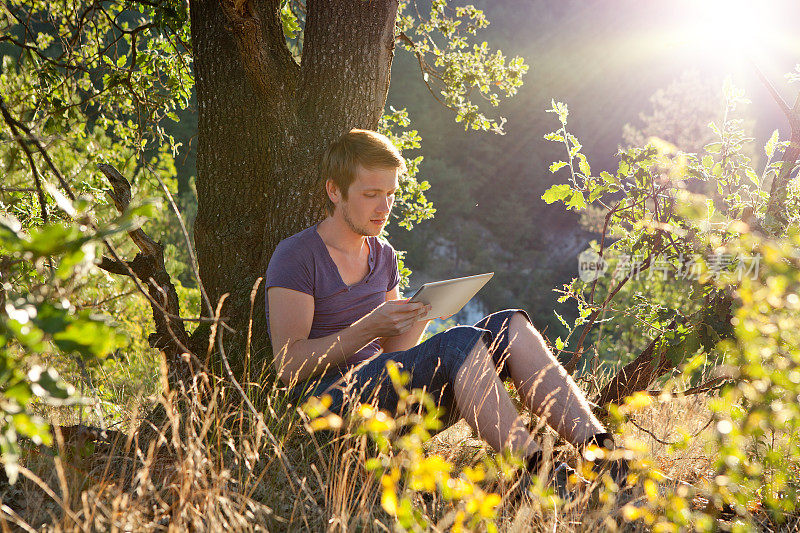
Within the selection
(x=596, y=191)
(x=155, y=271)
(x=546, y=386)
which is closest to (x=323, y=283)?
(x=546, y=386)

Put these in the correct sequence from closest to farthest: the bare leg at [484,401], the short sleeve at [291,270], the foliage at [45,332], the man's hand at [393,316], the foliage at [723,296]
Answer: the foliage at [45,332], the foliage at [723,296], the bare leg at [484,401], the man's hand at [393,316], the short sleeve at [291,270]

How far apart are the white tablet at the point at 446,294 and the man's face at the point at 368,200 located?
16.1 inches

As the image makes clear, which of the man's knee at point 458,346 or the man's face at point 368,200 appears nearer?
the man's knee at point 458,346

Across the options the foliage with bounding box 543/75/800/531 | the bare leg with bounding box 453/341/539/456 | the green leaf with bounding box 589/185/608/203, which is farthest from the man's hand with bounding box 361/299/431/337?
the green leaf with bounding box 589/185/608/203

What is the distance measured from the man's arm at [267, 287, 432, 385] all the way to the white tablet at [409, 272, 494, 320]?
50 millimetres

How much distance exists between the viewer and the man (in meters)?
1.99

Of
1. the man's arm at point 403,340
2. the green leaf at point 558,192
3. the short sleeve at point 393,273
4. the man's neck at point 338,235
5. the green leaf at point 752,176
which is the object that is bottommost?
the man's arm at point 403,340

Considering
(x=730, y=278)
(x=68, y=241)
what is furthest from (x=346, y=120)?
(x=68, y=241)

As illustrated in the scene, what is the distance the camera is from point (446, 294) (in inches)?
88.5

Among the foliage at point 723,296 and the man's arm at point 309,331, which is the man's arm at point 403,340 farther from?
the foliage at point 723,296

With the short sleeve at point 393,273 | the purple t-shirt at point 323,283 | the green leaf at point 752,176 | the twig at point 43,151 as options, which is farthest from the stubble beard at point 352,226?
the green leaf at point 752,176

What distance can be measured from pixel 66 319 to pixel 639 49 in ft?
139

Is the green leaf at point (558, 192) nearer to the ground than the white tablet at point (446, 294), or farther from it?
farther from it

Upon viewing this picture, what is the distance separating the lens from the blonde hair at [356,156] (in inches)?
95.8
